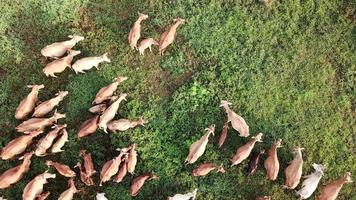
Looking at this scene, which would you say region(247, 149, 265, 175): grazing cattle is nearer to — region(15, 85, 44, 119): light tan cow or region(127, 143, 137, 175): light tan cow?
region(127, 143, 137, 175): light tan cow

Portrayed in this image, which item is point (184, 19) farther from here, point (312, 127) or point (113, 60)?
point (312, 127)

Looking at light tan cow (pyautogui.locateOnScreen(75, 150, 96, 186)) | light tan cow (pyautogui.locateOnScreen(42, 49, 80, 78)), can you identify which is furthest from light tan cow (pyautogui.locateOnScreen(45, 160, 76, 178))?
light tan cow (pyautogui.locateOnScreen(42, 49, 80, 78))

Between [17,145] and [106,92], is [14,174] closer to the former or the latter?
[17,145]

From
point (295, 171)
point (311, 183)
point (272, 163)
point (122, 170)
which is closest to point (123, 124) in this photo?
point (122, 170)

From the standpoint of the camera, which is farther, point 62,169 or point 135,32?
point 135,32

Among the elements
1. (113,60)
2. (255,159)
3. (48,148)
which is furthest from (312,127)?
(48,148)

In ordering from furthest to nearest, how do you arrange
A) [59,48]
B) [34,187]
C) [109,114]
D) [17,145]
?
1. [59,48]
2. [109,114]
3. [17,145]
4. [34,187]
